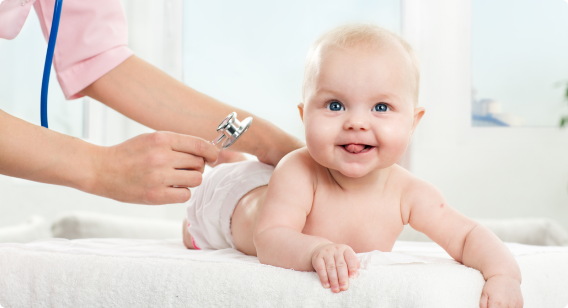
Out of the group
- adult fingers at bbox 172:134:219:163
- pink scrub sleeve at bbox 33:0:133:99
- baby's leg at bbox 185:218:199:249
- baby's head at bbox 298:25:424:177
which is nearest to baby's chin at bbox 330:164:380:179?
baby's head at bbox 298:25:424:177

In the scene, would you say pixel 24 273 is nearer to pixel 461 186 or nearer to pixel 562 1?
pixel 461 186

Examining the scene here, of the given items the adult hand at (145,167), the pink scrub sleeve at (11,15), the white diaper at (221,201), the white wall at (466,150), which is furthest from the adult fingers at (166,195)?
the white wall at (466,150)

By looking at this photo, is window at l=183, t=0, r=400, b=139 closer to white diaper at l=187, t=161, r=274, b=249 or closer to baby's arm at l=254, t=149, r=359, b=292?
white diaper at l=187, t=161, r=274, b=249

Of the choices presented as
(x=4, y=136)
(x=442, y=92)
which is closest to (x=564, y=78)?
(x=442, y=92)

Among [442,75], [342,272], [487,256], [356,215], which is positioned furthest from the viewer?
[442,75]

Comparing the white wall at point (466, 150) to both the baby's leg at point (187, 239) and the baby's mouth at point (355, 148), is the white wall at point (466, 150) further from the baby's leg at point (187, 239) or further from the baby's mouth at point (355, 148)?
the baby's mouth at point (355, 148)

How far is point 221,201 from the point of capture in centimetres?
97

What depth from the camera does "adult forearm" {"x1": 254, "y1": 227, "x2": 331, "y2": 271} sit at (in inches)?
23.9

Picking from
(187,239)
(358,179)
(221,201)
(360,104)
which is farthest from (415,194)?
(187,239)

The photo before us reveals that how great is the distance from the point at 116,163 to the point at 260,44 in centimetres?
175

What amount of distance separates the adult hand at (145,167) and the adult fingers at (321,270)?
26 cm

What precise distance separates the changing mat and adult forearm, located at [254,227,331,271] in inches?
1.5

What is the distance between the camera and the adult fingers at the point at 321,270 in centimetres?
54

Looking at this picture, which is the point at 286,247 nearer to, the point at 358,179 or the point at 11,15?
the point at 358,179
